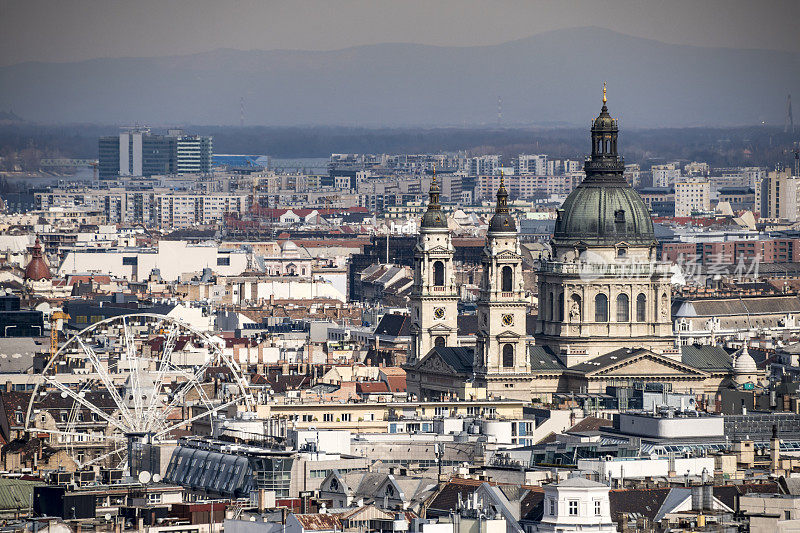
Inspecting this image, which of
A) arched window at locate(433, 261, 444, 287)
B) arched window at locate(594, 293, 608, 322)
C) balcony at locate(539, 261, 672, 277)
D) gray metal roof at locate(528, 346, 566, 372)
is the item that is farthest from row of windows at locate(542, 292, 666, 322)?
arched window at locate(433, 261, 444, 287)

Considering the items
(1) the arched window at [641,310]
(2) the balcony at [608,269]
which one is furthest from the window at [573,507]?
(1) the arched window at [641,310]

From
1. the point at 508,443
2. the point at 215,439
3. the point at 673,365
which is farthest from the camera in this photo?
the point at 673,365

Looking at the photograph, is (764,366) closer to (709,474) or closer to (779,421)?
(779,421)

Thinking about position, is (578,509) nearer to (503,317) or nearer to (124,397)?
(124,397)

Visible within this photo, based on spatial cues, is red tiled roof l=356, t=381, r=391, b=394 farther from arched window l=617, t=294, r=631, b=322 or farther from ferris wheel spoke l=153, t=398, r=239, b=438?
ferris wheel spoke l=153, t=398, r=239, b=438

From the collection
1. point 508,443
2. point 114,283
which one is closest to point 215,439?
point 508,443

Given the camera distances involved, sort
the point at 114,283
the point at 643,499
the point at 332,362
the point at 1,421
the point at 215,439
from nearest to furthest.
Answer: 1. the point at 643,499
2. the point at 215,439
3. the point at 1,421
4. the point at 332,362
5. the point at 114,283
